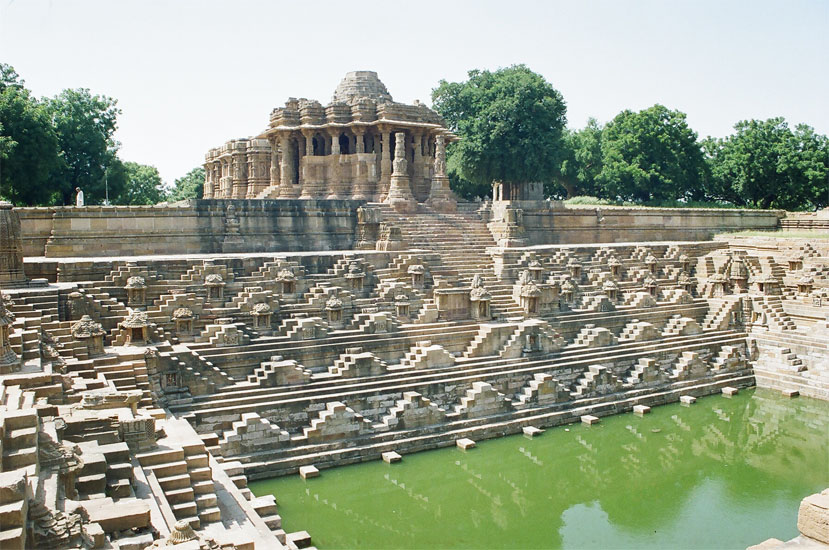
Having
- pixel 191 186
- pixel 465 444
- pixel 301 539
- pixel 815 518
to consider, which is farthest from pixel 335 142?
pixel 191 186

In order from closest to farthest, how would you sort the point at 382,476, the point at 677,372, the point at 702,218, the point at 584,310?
the point at 382,476, the point at 677,372, the point at 584,310, the point at 702,218

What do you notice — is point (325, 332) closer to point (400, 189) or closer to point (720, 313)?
point (400, 189)

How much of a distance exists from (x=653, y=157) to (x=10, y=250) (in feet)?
95.6

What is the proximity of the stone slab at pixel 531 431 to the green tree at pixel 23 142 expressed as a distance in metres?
17.6

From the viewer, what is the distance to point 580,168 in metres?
45.3

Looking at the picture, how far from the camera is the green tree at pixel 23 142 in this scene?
23219 millimetres

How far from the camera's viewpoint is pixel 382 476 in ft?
42.6

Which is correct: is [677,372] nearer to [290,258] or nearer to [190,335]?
[290,258]

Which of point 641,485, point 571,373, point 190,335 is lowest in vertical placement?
point 641,485

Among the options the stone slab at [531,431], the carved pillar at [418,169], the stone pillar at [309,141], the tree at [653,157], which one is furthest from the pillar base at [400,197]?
the tree at [653,157]

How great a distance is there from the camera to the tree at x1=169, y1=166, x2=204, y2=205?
54.5 m

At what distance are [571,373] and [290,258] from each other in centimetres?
710

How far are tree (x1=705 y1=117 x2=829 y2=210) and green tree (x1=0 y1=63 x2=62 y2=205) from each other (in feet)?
101

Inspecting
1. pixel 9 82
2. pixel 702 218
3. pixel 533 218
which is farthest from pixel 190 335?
pixel 702 218
